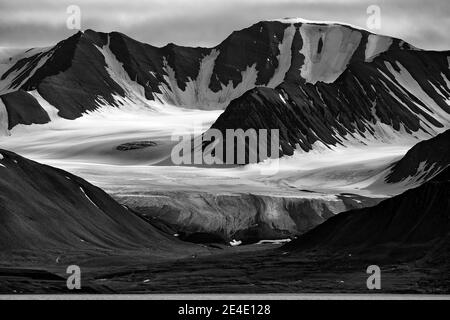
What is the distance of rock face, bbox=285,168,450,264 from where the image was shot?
15012 centimetres

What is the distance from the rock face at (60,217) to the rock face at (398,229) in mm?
22130

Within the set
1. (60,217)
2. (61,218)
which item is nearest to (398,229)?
(61,218)

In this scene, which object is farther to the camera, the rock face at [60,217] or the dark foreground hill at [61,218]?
the rock face at [60,217]

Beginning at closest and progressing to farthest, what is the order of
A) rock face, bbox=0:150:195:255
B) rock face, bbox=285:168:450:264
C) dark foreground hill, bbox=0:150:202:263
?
rock face, bbox=285:168:450:264, dark foreground hill, bbox=0:150:202:263, rock face, bbox=0:150:195:255

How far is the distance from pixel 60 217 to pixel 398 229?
41.0 meters

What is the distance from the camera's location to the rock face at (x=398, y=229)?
150 meters

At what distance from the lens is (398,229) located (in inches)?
6235

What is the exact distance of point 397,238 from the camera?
15612cm

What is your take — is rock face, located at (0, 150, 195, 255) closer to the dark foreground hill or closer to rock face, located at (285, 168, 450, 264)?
the dark foreground hill

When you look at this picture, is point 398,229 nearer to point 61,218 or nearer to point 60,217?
point 61,218

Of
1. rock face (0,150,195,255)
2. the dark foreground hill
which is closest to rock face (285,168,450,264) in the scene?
the dark foreground hill

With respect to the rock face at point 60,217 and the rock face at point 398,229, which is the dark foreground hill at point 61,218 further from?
the rock face at point 398,229

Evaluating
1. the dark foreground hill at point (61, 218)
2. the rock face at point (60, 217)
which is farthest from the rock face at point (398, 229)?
the rock face at point (60, 217)

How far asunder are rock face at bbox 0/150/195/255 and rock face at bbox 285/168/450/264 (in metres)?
22.1
